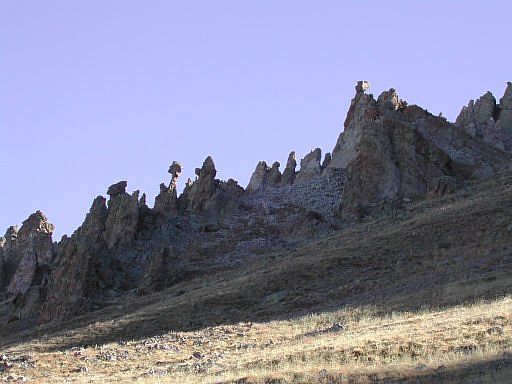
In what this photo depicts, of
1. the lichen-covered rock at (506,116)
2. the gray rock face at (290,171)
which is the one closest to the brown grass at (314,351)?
the gray rock face at (290,171)

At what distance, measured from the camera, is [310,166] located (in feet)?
365

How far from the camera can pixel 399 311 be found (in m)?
40.3

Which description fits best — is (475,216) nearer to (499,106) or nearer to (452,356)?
(452,356)

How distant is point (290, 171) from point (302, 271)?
5538 centimetres

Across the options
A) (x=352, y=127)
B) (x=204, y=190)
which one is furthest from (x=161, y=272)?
(x=352, y=127)

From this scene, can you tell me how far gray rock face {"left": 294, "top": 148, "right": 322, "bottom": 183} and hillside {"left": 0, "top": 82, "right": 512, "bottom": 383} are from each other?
307 mm

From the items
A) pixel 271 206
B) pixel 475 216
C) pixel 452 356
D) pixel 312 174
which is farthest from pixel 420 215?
pixel 452 356

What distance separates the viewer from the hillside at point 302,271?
30.5m

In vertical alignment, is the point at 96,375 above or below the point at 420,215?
below

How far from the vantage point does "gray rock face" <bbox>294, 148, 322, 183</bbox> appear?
360ft

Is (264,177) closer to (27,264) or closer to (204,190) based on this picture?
(204,190)

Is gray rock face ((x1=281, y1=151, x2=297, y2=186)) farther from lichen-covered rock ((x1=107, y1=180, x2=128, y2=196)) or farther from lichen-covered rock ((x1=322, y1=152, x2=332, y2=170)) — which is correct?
lichen-covered rock ((x1=107, y1=180, x2=128, y2=196))

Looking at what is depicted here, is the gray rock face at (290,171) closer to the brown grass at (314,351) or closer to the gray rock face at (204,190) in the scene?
the gray rock face at (204,190)

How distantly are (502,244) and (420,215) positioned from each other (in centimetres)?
1582
